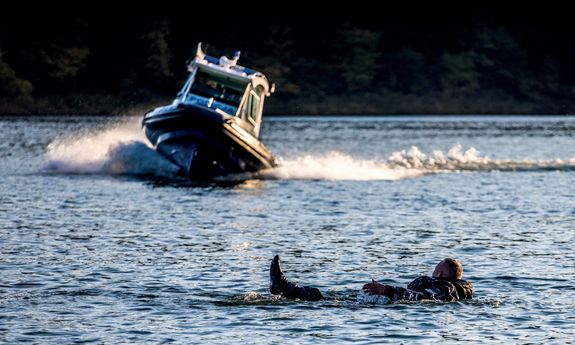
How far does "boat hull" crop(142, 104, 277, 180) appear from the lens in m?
38.2

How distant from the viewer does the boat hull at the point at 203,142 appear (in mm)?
38156

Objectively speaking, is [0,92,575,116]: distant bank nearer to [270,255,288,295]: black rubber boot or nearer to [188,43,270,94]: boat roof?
[188,43,270,94]: boat roof

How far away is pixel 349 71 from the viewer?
389ft

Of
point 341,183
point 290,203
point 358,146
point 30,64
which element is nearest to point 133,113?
point 30,64

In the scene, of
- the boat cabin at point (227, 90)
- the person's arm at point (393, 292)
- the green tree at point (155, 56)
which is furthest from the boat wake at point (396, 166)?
the green tree at point (155, 56)

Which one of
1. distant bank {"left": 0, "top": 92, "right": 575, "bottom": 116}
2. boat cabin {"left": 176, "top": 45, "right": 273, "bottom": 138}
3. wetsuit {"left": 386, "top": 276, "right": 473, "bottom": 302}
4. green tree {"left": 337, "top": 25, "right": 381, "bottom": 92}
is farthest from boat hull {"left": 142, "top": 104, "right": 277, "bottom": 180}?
green tree {"left": 337, "top": 25, "right": 381, "bottom": 92}

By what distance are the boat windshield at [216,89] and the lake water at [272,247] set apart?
2589 mm

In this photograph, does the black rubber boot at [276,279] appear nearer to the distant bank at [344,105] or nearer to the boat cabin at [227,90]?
the boat cabin at [227,90]

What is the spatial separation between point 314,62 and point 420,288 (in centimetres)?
10181

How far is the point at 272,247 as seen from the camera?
24156 mm

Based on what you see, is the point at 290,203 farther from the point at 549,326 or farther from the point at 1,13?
the point at 1,13

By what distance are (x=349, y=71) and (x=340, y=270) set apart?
9827 centimetres

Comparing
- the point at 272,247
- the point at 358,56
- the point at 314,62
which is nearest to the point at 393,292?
the point at 272,247

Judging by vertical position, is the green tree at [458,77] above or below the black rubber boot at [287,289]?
above
